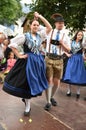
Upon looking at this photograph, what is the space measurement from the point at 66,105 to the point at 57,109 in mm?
454

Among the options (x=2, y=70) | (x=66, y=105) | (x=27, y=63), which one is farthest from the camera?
(x=2, y=70)

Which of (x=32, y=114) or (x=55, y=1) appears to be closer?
(x=32, y=114)

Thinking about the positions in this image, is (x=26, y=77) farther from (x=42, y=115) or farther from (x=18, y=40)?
(x=42, y=115)

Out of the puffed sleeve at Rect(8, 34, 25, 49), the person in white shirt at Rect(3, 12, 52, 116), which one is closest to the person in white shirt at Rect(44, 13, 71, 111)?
the person in white shirt at Rect(3, 12, 52, 116)

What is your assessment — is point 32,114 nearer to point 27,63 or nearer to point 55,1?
point 27,63

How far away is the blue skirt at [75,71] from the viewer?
8250mm

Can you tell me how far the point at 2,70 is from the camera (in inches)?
387

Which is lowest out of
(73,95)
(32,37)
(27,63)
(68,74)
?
(73,95)

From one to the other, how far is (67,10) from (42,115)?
6993 millimetres

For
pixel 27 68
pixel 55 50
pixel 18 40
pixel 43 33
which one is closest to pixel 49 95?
pixel 55 50

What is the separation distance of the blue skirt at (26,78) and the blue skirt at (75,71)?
2.05m

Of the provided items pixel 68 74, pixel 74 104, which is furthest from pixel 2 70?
pixel 74 104

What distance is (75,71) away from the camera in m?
8.35

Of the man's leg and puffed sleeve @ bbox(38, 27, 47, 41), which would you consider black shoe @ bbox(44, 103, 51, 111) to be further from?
puffed sleeve @ bbox(38, 27, 47, 41)
